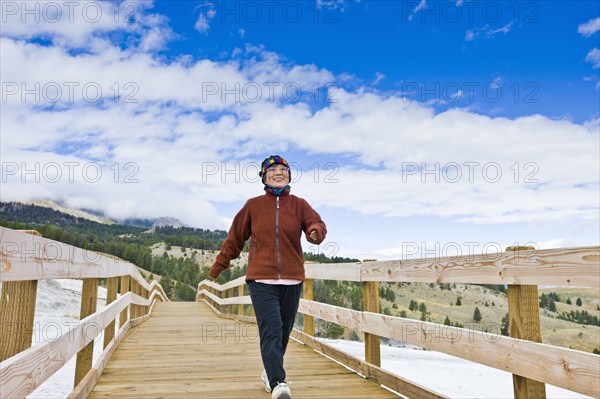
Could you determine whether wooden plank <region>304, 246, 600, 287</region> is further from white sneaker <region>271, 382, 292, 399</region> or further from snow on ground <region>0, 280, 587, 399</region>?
snow on ground <region>0, 280, 587, 399</region>

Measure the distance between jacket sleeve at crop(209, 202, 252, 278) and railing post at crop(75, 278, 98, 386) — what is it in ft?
3.30

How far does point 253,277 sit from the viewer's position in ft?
11.9

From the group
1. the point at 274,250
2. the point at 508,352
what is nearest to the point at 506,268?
the point at 508,352

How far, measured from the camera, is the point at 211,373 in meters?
4.29

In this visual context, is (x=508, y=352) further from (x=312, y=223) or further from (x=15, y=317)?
(x=15, y=317)

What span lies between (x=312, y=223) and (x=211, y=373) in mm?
1762

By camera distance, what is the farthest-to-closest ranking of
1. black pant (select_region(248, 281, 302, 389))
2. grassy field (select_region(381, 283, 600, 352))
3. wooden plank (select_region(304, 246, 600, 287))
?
1. grassy field (select_region(381, 283, 600, 352))
2. black pant (select_region(248, 281, 302, 389))
3. wooden plank (select_region(304, 246, 600, 287))

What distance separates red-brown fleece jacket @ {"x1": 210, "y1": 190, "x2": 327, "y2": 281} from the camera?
363 centimetres

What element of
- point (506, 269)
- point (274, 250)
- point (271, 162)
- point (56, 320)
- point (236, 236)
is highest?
point (271, 162)

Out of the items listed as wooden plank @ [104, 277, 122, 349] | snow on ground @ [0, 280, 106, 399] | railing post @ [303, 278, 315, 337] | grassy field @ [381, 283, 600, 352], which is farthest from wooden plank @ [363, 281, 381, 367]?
grassy field @ [381, 283, 600, 352]

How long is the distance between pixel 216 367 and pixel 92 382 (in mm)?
1331

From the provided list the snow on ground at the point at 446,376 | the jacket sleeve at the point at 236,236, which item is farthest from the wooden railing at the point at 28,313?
the snow on ground at the point at 446,376

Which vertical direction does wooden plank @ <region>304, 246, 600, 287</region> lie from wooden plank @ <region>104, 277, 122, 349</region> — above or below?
above

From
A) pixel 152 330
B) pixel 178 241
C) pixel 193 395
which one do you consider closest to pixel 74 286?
pixel 152 330
